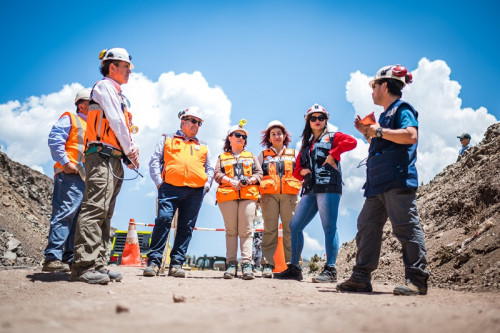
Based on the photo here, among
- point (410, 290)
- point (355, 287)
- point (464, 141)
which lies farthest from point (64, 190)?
point (464, 141)

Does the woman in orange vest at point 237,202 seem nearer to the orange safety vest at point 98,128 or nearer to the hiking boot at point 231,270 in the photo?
the hiking boot at point 231,270

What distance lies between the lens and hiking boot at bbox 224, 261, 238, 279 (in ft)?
18.0

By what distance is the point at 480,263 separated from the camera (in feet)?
16.3

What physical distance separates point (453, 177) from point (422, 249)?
842cm

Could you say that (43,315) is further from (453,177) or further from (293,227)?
(453,177)

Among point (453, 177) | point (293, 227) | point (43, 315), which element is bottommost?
point (43, 315)

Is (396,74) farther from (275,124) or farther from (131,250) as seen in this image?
(131,250)

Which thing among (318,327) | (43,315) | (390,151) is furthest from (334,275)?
(43,315)

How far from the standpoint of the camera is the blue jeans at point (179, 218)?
5.33 m

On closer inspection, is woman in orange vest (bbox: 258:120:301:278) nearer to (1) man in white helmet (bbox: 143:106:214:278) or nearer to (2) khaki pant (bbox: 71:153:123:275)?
(1) man in white helmet (bbox: 143:106:214:278)

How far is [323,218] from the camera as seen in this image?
17.7 feet

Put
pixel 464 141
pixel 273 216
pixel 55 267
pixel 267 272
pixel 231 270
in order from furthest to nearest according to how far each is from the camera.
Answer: pixel 464 141, pixel 273 216, pixel 267 272, pixel 231 270, pixel 55 267

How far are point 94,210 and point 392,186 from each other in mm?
3139

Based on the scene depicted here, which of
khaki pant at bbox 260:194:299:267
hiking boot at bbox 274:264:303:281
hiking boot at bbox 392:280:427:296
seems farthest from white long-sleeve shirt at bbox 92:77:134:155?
hiking boot at bbox 392:280:427:296
